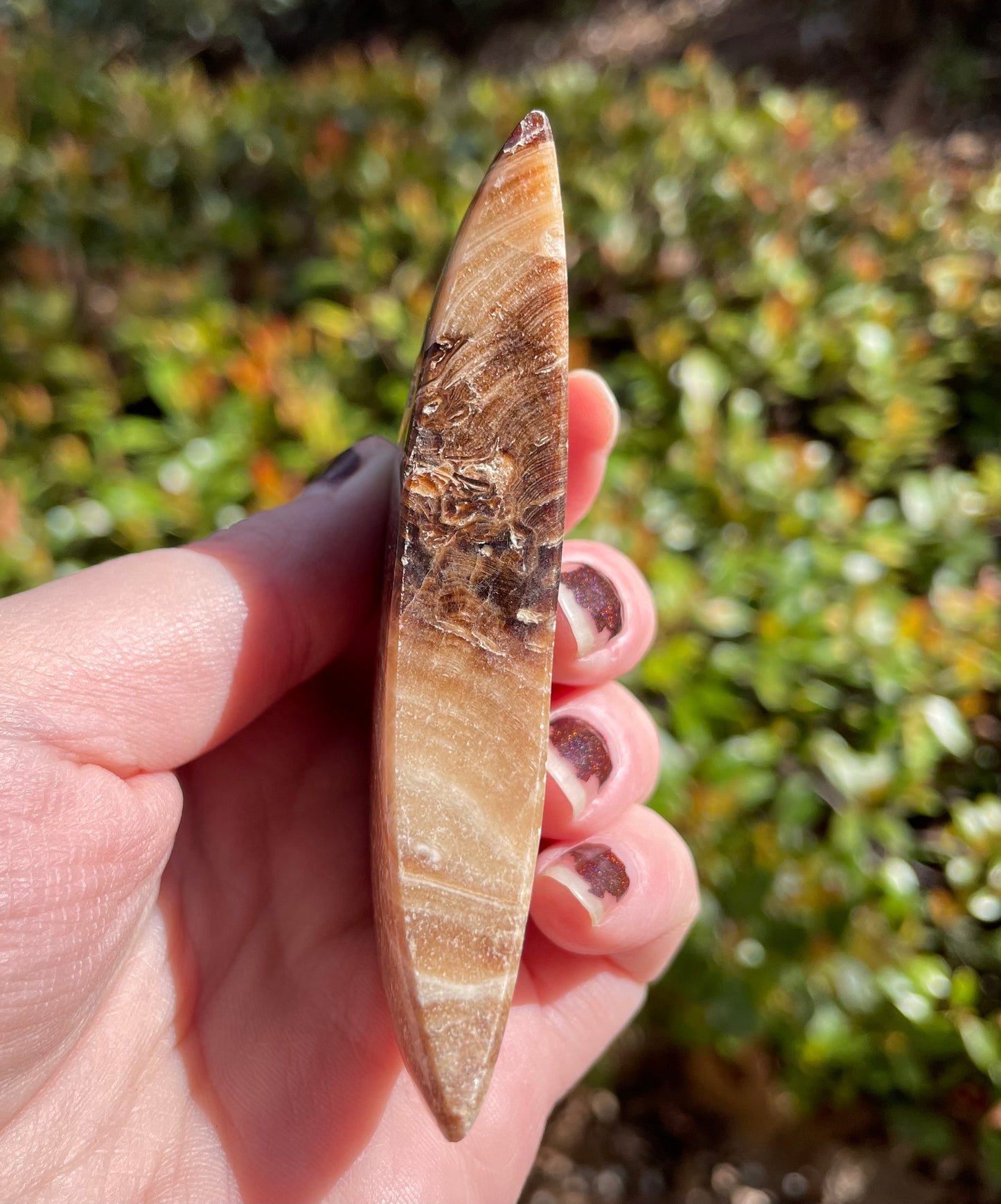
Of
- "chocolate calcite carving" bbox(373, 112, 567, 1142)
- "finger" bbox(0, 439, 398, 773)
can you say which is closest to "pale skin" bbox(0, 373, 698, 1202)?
"finger" bbox(0, 439, 398, 773)

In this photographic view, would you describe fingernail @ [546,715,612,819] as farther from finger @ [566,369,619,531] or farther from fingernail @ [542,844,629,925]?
finger @ [566,369,619,531]

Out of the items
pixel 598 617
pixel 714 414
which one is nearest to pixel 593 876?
pixel 598 617


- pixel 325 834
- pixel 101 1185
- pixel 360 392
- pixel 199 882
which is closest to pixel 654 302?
pixel 360 392

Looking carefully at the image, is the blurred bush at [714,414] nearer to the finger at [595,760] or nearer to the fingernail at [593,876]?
the finger at [595,760]

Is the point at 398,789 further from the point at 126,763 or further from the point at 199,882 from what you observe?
the point at 199,882

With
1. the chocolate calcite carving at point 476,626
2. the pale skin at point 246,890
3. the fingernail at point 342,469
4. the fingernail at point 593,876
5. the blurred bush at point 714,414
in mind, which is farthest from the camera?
the blurred bush at point 714,414

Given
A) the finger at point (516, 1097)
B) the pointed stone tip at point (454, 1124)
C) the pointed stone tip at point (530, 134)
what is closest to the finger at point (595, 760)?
the finger at point (516, 1097)
